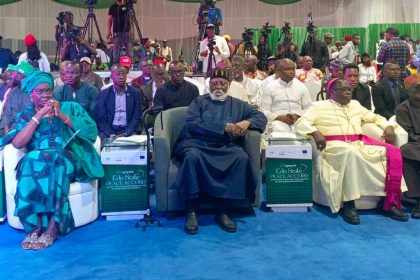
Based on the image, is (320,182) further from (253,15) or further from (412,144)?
(253,15)

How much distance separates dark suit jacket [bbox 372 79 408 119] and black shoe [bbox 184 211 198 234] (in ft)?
8.19

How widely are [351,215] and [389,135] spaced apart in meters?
0.82

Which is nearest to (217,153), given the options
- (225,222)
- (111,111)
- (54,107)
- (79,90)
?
(225,222)

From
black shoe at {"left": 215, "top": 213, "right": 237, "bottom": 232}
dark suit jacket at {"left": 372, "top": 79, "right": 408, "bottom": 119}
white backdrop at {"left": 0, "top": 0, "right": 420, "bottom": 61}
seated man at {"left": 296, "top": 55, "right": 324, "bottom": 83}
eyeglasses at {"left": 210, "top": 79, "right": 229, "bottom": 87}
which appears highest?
white backdrop at {"left": 0, "top": 0, "right": 420, "bottom": 61}

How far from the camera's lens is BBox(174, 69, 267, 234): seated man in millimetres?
3900

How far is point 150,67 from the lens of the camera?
269 inches

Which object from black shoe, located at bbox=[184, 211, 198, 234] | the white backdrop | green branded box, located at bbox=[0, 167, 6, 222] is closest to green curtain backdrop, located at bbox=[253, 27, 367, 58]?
the white backdrop

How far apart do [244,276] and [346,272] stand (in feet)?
2.01

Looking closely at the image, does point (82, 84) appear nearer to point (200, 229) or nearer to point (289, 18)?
point (200, 229)

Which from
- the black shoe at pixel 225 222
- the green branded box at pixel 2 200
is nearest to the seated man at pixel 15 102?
the green branded box at pixel 2 200

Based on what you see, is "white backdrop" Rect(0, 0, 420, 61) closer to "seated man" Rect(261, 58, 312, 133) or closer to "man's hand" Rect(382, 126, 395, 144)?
"seated man" Rect(261, 58, 312, 133)

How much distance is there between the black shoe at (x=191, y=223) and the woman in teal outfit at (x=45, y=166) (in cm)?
76

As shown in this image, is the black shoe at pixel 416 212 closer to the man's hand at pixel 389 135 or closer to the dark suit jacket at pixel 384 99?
the man's hand at pixel 389 135

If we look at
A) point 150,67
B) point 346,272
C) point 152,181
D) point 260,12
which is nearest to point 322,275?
point 346,272
